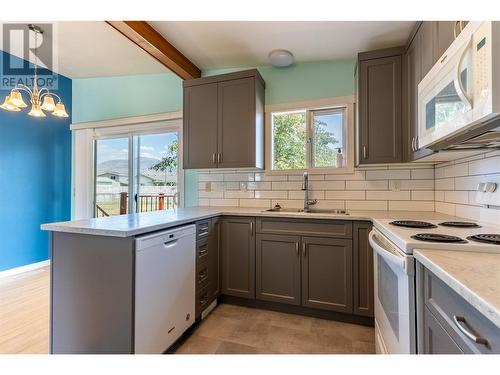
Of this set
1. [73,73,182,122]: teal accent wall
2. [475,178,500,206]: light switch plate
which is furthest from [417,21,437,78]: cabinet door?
[73,73,182,122]: teal accent wall

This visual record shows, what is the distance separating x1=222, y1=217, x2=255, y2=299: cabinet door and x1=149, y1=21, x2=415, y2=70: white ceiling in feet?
5.61

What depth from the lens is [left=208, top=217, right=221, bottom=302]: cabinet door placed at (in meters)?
2.25

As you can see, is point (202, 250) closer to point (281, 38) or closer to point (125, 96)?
point (281, 38)

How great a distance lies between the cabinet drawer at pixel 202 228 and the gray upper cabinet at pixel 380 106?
4.87 feet

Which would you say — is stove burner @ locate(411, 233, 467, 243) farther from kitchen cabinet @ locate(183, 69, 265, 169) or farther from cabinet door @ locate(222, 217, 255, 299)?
kitchen cabinet @ locate(183, 69, 265, 169)

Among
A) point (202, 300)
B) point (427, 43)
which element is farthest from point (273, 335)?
point (427, 43)

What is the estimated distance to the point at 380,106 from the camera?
87.2 inches

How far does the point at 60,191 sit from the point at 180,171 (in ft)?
6.78

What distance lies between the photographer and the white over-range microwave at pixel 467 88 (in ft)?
2.84

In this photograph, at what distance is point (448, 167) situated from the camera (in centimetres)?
206

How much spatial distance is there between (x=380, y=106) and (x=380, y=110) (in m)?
0.04
